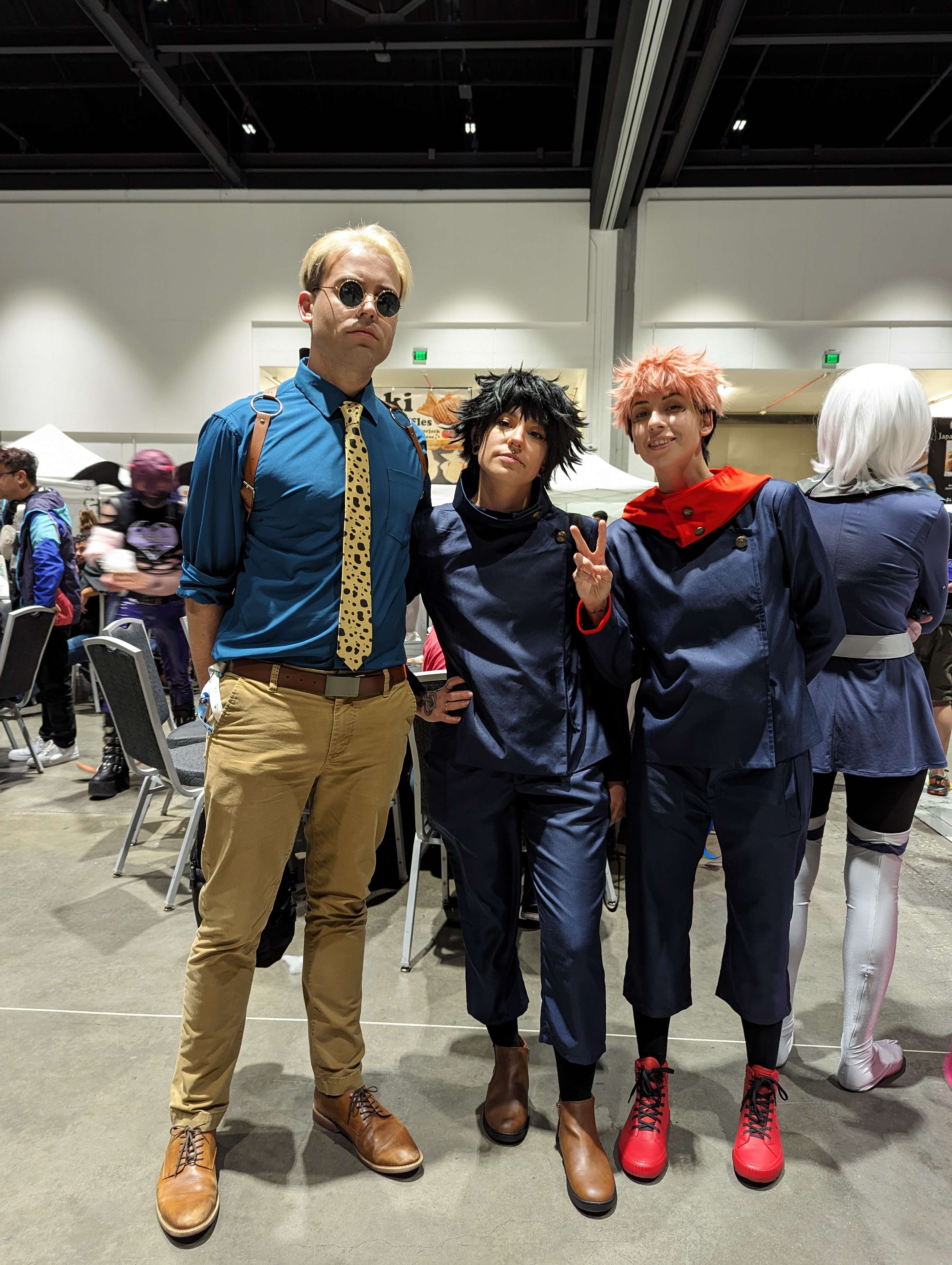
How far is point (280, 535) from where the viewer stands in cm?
150

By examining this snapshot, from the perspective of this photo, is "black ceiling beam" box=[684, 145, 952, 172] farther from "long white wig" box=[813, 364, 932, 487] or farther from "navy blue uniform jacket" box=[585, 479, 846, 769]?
"navy blue uniform jacket" box=[585, 479, 846, 769]

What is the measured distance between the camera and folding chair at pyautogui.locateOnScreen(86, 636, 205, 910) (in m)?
2.85

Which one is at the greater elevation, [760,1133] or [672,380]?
[672,380]

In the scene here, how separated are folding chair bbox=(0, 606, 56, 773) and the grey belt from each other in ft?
12.7

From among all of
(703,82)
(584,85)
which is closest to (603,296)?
(584,85)

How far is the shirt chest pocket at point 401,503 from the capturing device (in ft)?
5.24

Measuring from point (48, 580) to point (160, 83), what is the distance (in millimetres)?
4268

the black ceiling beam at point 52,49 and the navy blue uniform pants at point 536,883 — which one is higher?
the black ceiling beam at point 52,49

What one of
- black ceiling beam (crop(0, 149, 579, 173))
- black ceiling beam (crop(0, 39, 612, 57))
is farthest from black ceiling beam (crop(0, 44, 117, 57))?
black ceiling beam (crop(0, 149, 579, 173))

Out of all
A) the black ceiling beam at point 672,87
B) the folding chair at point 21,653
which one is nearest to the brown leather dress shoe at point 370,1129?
the folding chair at point 21,653

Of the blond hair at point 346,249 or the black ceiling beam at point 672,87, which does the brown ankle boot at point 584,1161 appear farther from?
the black ceiling beam at point 672,87

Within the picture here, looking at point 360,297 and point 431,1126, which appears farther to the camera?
point 431,1126

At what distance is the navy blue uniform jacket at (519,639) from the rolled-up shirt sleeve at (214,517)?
407 millimetres

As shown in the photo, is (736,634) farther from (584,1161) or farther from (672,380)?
(584,1161)
